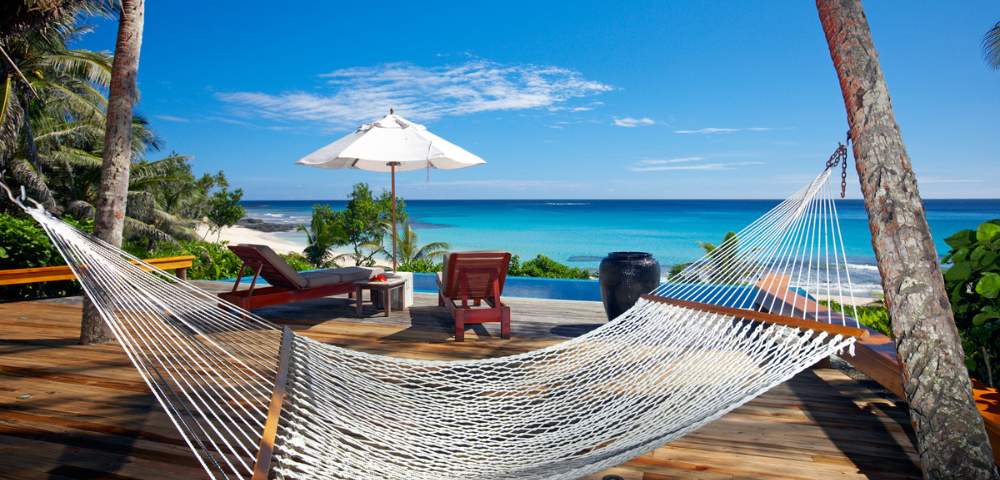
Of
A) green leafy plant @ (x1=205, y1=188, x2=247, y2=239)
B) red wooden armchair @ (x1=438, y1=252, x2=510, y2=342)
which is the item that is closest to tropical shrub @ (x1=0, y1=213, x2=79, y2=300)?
red wooden armchair @ (x1=438, y1=252, x2=510, y2=342)

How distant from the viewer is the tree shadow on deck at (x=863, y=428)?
6.30 ft

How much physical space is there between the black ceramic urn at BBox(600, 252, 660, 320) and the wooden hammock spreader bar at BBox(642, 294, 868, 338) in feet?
3.75

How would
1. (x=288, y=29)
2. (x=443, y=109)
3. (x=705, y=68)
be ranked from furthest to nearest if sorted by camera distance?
(x=443, y=109), (x=705, y=68), (x=288, y=29)

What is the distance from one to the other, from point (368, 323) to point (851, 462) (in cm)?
342

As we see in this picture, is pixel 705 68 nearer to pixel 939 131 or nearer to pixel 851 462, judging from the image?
pixel 939 131

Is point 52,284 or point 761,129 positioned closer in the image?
point 52,284

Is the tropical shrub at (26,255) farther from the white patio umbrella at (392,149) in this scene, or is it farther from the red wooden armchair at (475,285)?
the red wooden armchair at (475,285)

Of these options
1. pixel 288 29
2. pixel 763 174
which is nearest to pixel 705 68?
pixel 763 174

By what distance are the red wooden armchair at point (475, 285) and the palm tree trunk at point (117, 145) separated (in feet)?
7.27

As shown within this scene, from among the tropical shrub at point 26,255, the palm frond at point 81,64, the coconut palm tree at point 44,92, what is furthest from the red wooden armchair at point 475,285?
the palm frond at point 81,64

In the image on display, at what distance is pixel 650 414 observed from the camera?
1.84 meters

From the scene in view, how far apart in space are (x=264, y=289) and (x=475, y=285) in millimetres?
1699

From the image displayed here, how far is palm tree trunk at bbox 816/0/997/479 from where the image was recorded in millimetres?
1619

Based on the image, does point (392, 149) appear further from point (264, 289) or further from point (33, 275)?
point (33, 275)
